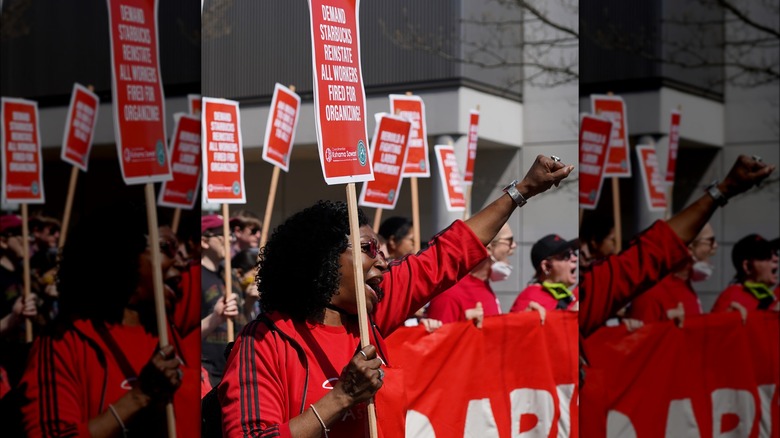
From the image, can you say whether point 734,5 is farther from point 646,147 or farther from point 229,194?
point 229,194

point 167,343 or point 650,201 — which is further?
point 650,201

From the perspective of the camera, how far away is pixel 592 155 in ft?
9.12

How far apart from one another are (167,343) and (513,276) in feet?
14.5

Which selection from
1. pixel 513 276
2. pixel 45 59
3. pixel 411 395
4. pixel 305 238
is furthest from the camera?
pixel 513 276

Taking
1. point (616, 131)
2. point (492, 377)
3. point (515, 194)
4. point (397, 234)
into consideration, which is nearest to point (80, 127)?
point (616, 131)

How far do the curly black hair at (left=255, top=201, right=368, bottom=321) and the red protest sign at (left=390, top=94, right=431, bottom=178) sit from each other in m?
1.73

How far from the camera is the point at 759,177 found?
2.76 metres

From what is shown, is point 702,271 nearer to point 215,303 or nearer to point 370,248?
point 370,248

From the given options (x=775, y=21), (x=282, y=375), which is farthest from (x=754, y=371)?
(x=282, y=375)

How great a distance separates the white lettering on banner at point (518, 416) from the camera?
229 inches

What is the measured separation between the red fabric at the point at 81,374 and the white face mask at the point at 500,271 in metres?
4.27

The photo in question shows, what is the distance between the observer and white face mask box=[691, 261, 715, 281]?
2.76 metres

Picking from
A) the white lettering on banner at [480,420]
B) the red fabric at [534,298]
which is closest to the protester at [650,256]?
the white lettering on banner at [480,420]

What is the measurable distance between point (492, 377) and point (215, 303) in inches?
59.5
